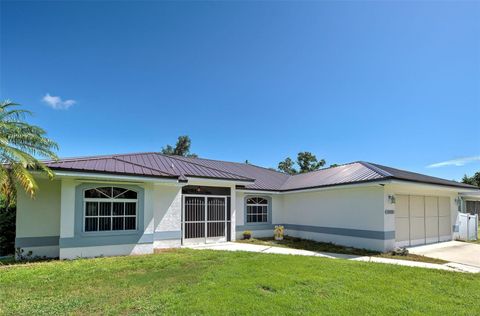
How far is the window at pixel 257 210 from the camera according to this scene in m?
17.6

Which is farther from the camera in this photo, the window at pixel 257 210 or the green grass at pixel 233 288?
the window at pixel 257 210

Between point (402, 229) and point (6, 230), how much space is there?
17953 mm

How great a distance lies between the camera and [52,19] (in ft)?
33.6

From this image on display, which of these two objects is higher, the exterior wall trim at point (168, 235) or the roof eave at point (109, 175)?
the roof eave at point (109, 175)

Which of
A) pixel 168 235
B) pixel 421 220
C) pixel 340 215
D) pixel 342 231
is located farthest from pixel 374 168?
pixel 168 235

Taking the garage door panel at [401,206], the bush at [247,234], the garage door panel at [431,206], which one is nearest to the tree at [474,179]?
the garage door panel at [431,206]

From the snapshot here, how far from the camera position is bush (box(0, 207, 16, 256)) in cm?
1191

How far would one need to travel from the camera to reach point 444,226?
16.4m

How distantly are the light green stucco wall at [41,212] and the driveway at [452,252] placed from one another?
15.2m

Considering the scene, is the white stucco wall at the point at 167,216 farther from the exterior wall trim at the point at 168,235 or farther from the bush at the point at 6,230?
the bush at the point at 6,230

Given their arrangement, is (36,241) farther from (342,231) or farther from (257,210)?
(342,231)

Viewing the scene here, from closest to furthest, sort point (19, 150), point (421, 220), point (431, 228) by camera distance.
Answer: point (19, 150) → point (421, 220) → point (431, 228)

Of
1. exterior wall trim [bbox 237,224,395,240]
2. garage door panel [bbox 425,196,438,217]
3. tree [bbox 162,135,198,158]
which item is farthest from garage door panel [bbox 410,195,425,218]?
tree [bbox 162,135,198,158]

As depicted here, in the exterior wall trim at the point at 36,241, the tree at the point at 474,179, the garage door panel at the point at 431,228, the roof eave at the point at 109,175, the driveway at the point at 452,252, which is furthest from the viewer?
the tree at the point at 474,179
